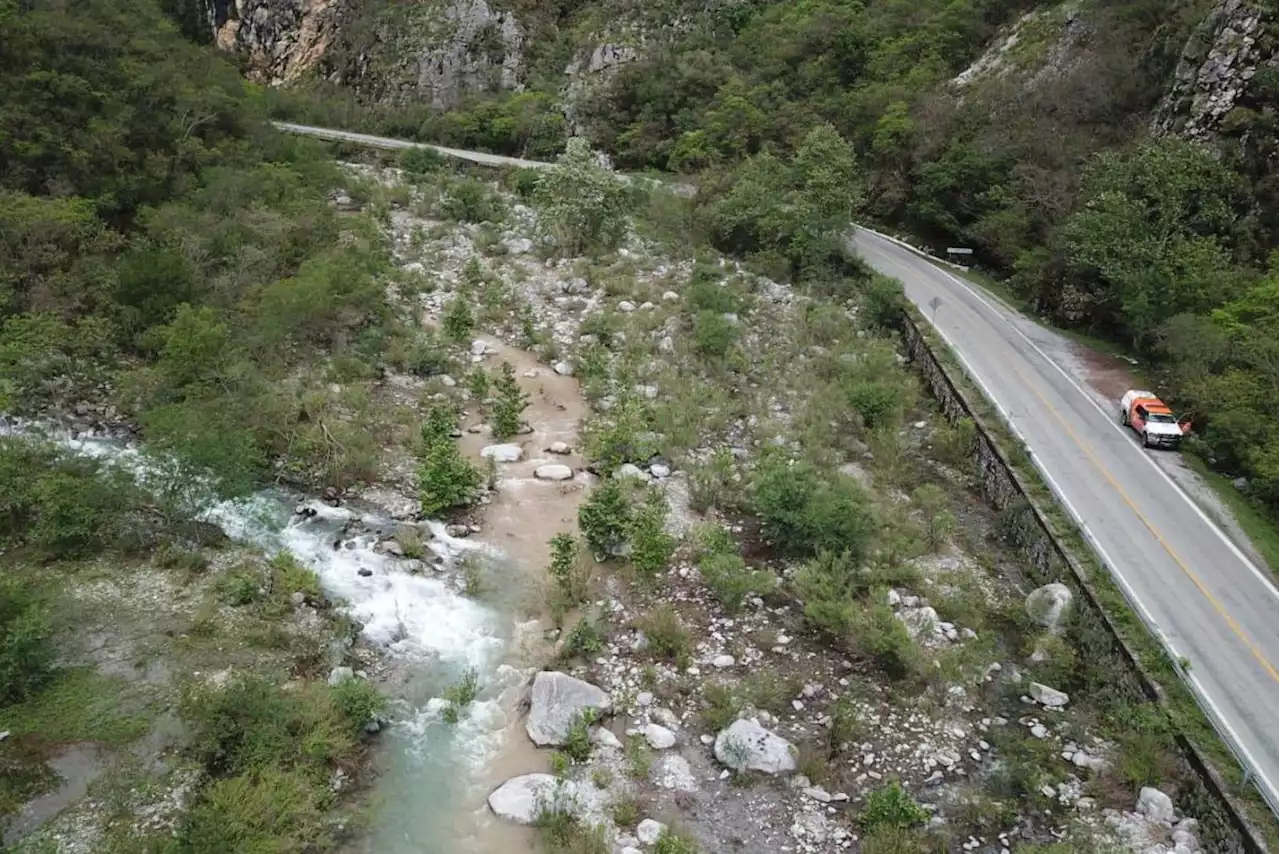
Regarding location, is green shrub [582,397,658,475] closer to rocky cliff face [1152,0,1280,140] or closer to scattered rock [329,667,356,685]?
scattered rock [329,667,356,685]

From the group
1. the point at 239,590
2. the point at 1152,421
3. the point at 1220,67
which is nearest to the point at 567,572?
the point at 239,590

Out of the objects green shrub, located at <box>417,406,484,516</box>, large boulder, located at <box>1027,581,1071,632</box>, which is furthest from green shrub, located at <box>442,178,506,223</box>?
large boulder, located at <box>1027,581,1071,632</box>

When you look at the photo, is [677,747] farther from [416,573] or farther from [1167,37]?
[1167,37]

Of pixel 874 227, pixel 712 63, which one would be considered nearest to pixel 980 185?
pixel 874 227

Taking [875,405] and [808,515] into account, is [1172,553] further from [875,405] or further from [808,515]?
[875,405]

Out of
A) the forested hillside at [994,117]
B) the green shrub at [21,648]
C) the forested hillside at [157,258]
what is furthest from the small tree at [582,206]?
the green shrub at [21,648]

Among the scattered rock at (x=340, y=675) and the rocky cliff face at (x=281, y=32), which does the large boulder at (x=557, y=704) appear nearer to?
the scattered rock at (x=340, y=675)
